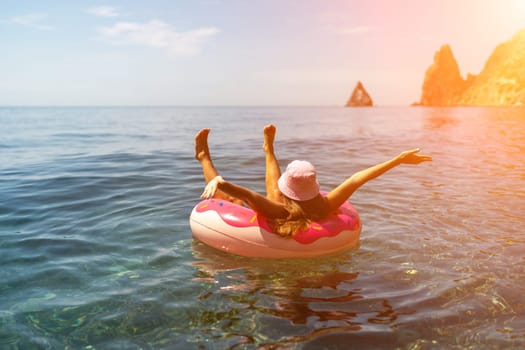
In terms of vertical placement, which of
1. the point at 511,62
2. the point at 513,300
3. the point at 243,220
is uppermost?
the point at 511,62

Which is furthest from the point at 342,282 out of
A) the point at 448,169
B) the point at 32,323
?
the point at 448,169

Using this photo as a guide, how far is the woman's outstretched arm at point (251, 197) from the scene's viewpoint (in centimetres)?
450

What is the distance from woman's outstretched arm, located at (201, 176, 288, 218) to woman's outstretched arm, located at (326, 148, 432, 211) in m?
0.75

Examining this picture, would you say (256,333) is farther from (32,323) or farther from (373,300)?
(32,323)

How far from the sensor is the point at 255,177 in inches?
478

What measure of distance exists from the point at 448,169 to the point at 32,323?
12.7m

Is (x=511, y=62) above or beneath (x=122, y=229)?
above

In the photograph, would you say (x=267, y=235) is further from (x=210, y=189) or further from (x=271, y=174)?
(x=210, y=189)

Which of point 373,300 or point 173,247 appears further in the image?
point 173,247

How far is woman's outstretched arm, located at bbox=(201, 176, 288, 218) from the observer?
14.8 feet

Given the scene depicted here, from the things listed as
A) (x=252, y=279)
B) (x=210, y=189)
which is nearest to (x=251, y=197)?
(x=210, y=189)

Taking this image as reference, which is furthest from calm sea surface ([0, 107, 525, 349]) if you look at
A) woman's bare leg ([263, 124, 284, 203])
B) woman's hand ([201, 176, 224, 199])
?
woman's hand ([201, 176, 224, 199])

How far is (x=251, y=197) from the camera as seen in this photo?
200 inches

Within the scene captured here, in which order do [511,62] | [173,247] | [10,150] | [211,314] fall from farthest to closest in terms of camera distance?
[511,62], [10,150], [173,247], [211,314]
